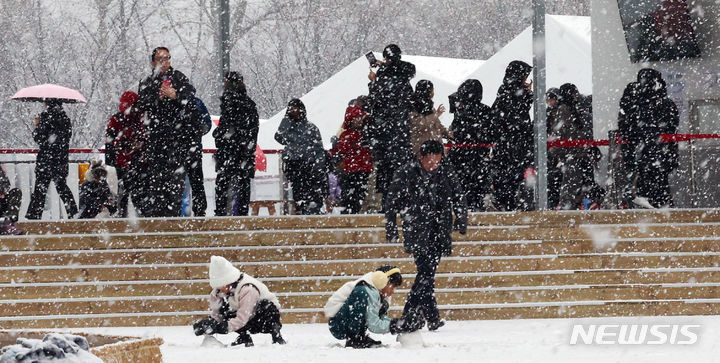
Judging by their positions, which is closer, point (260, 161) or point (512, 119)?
point (512, 119)

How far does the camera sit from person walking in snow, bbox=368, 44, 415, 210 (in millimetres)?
13875

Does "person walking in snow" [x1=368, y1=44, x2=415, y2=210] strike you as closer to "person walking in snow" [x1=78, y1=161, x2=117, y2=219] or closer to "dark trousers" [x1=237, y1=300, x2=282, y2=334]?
"dark trousers" [x1=237, y1=300, x2=282, y2=334]

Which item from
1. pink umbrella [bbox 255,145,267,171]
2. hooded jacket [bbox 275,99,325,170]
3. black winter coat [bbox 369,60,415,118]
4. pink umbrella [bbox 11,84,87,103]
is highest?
pink umbrella [bbox 11,84,87,103]

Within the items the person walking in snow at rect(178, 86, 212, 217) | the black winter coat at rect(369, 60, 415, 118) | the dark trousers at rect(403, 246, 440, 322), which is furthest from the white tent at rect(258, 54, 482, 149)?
the dark trousers at rect(403, 246, 440, 322)

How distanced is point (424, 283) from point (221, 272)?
72.3 inches

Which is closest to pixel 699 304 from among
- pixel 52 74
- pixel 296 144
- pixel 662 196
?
pixel 662 196

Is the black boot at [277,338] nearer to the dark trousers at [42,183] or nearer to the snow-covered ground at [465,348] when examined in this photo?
the snow-covered ground at [465,348]

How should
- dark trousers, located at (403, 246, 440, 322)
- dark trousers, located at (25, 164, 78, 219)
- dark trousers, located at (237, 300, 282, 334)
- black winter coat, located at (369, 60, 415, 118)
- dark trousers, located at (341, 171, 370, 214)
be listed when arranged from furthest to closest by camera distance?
dark trousers, located at (25, 164, 78, 219), dark trousers, located at (341, 171, 370, 214), black winter coat, located at (369, 60, 415, 118), dark trousers, located at (403, 246, 440, 322), dark trousers, located at (237, 300, 282, 334)

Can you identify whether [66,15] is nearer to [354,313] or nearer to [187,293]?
[187,293]

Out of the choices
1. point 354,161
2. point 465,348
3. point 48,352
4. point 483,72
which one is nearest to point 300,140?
point 354,161

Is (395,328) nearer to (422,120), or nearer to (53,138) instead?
(422,120)

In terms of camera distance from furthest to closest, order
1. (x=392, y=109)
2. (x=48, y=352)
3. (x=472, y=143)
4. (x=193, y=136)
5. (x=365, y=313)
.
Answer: (x=472, y=143)
(x=392, y=109)
(x=193, y=136)
(x=365, y=313)
(x=48, y=352)

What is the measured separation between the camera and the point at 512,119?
580 inches

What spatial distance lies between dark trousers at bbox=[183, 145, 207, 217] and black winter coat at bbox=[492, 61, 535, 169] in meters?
3.11
